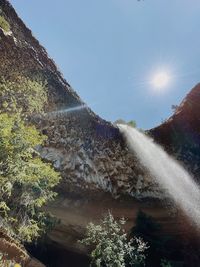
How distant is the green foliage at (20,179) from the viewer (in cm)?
1241

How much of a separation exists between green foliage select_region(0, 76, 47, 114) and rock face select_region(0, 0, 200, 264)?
41 cm

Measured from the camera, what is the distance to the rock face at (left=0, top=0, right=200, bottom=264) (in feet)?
59.2

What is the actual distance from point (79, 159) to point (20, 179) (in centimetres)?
592

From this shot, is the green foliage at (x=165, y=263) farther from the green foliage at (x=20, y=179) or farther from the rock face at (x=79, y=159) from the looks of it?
the green foliage at (x=20, y=179)

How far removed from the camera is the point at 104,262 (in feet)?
49.1

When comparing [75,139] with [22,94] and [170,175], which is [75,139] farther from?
[170,175]

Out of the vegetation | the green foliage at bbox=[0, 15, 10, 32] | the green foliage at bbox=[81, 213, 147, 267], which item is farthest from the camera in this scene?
the green foliage at bbox=[0, 15, 10, 32]

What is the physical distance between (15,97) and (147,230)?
27.4 ft

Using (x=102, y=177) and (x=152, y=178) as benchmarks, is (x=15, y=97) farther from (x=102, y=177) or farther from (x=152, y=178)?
(x=152, y=178)

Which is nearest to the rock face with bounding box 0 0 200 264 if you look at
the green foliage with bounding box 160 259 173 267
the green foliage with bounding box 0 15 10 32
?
the green foliage with bounding box 0 15 10 32

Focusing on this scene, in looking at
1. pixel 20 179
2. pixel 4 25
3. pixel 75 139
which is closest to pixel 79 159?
pixel 75 139

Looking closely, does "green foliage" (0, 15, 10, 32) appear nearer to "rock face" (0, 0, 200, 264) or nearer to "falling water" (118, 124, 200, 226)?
"rock face" (0, 0, 200, 264)

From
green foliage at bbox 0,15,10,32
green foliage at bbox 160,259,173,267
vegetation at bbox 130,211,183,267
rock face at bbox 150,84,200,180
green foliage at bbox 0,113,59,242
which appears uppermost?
green foliage at bbox 0,15,10,32

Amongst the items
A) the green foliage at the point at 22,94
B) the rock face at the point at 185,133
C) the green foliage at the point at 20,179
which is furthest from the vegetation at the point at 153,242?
the green foliage at the point at 22,94
